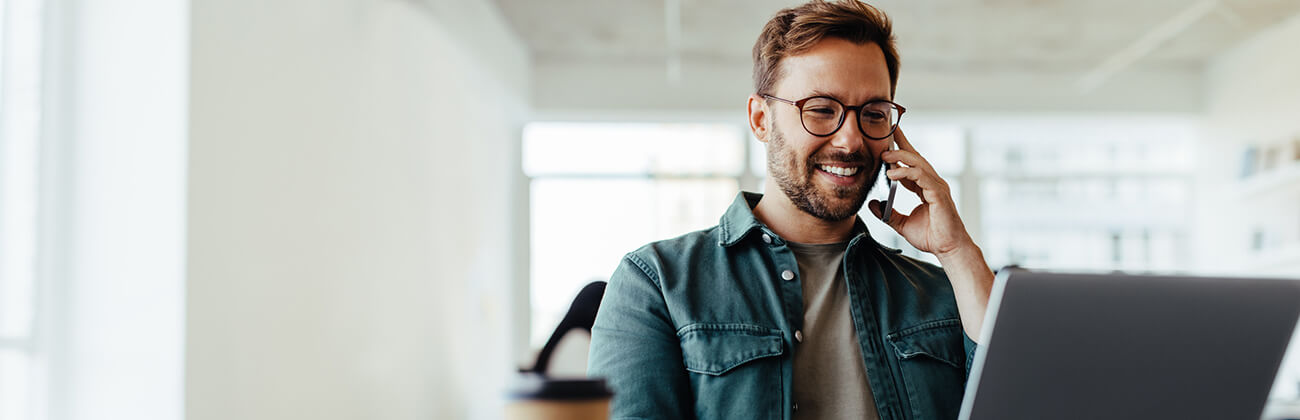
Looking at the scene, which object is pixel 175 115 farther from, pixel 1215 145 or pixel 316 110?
pixel 1215 145

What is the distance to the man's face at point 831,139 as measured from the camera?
148cm

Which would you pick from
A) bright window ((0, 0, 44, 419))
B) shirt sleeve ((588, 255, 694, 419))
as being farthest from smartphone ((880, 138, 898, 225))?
bright window ((0, 0, 44, 419))

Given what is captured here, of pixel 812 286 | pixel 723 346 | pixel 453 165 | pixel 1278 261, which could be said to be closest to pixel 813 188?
pixel 812 286

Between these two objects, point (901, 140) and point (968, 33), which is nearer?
point (901, 140)

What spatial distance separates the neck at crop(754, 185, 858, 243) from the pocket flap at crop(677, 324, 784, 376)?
18 centimetres

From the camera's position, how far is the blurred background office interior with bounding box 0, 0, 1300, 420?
7.92ft

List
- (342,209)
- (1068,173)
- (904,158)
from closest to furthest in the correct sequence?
(904,158)
(342,209)
(1068,173)

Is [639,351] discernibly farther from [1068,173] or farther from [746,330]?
[1068,173]

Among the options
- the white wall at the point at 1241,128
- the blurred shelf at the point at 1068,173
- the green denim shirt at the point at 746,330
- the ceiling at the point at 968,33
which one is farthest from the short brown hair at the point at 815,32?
the blurred shelf at the point at 1068,173

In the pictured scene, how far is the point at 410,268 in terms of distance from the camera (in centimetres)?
445

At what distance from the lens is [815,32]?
4.98 feet

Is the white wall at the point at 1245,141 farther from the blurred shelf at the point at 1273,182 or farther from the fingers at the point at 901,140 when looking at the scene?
the fingers at the point at 901,140

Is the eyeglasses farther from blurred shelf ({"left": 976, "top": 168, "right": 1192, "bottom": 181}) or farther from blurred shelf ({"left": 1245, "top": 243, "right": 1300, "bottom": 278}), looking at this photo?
blurred shelf ({"left": 976, "top": 168, "right": 1192, "bottom": 181})

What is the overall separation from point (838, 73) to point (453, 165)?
3.88m
